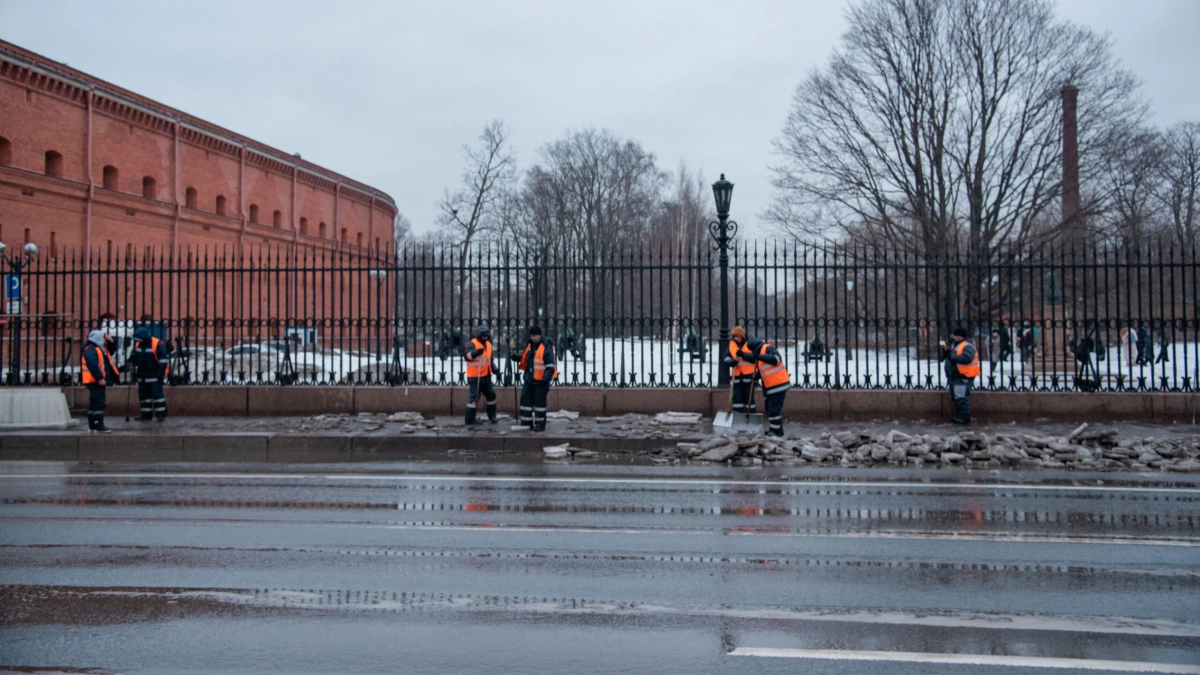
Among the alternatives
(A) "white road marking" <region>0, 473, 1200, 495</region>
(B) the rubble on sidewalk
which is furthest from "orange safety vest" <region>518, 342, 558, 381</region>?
(A) "white road marking" <region>0, 473, 1200, 495</region>

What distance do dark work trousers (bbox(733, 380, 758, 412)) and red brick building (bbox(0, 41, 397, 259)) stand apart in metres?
17.9

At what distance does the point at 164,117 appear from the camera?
135 feet

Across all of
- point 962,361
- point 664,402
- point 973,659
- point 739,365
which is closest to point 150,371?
point 664,402

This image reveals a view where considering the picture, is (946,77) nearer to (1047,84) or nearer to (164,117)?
(1047,84)

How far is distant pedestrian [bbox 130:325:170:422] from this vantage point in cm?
1548

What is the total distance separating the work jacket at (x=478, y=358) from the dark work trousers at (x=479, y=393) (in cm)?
10

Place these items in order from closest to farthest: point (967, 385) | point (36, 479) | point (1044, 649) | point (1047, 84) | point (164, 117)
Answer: point (1044, 649)
point (36, 479)
point (967, 385)
point (1047, 84)
point (164, 117)

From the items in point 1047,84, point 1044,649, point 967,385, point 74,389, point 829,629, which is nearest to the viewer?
point 1044,649

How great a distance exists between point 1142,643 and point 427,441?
10470 millimetres

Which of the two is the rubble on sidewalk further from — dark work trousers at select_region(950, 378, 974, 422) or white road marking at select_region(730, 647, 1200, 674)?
white road marking at select_region(730, 647, 1200, 674)

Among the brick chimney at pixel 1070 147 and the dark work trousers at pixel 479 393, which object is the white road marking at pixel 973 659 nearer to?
the dark work trousers at pixel 479 393

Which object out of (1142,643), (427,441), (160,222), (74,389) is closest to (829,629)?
(1142,643)

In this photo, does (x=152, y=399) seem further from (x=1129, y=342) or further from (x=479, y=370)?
(x=1129, y=342)

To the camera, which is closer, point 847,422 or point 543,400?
point 543,400
